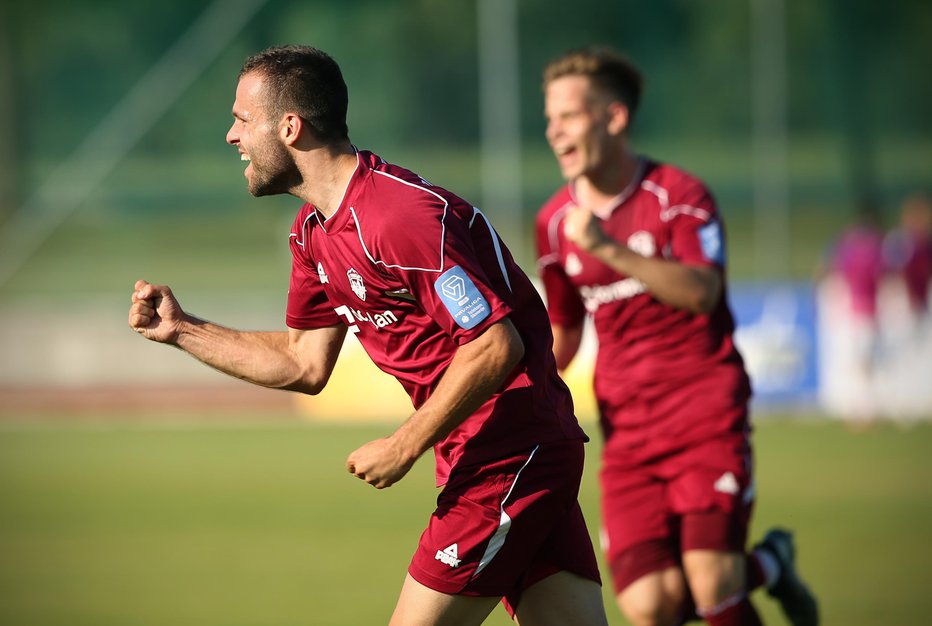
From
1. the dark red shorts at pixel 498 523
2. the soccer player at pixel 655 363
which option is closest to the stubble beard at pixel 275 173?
the dark red shorts at pixel 498 523

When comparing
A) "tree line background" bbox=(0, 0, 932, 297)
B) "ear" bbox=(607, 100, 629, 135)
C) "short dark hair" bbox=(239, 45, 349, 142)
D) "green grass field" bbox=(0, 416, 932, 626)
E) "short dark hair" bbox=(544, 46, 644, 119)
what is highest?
"tree line background" bbox=(0, 0, 932, 297)

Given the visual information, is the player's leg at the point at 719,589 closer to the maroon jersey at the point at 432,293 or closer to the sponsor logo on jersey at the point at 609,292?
the sponsor logo on jersey at the point at 609,292

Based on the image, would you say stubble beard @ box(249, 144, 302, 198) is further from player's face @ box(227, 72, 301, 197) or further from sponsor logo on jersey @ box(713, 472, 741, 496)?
sponsor logo on jersey @ box(713, 472, 741, 496)

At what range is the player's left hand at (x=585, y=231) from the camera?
4926 mm

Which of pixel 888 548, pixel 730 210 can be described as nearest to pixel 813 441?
pixel 888 548

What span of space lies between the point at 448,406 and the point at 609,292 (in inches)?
83.5

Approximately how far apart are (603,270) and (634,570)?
1.32m

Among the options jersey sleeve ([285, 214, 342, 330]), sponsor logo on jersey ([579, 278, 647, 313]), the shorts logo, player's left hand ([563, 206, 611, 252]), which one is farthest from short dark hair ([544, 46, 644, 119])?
the shorts logo

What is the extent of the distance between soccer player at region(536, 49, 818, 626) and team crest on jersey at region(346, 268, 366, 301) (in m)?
1.29

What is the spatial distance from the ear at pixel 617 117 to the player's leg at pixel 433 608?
261 cm

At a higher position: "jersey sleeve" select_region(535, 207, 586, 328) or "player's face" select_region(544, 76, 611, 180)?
"player's face" select_region(544, 76, 611, 180)

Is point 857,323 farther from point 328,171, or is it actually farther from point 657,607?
point 328,171

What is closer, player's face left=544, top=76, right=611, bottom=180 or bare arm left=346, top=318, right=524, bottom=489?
bare arm left=346, top=318, right=524, bottom=489

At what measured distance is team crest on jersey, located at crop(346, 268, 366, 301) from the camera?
4062 mm
